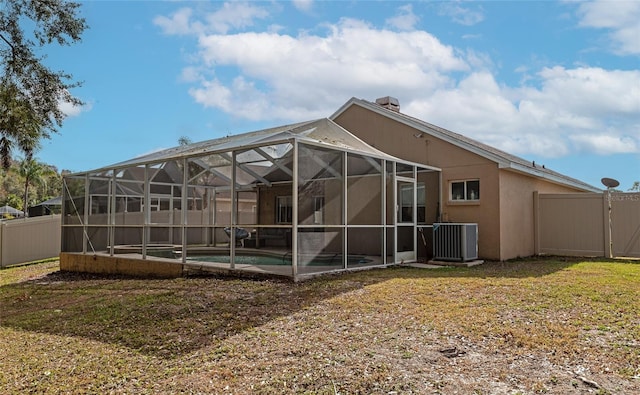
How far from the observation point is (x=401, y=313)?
18.2 feet

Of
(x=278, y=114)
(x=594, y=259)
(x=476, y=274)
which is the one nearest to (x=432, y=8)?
(x=476, y=274)

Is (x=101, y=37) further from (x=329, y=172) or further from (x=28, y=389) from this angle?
(x=28, y=389)

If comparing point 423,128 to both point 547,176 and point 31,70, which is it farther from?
point 31,70

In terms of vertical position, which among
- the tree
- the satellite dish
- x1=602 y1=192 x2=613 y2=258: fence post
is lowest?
x1=602 y1=192 x2=613 y2=258: fence post

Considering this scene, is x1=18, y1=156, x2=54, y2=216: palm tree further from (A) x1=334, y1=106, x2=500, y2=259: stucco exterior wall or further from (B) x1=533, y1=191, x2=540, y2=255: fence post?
(B) x1=533, y1=191, x2=540, y2=255: fence post

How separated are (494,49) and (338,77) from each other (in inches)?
219

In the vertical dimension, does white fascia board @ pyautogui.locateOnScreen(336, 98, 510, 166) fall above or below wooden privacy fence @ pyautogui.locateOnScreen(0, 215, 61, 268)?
above

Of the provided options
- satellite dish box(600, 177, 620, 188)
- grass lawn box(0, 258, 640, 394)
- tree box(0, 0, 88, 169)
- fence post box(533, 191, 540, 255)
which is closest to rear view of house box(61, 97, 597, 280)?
fence post box(533, 191, 540, 255)

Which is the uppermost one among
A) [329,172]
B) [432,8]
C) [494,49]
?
[432,8]

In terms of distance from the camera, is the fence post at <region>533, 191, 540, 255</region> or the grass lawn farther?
the fence post at <region>533, 191, 540, 255</region>

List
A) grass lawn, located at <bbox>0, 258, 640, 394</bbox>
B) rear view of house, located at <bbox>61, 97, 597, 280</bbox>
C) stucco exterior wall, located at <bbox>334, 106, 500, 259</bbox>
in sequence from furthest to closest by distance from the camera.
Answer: stucco exterior wall, located at <bbox>334, 106, 500, 259</bbox> < rear view of house, located at <bbox>61, 97, 597, 280</bbox> < grass lawn, located at <bbox>0, 258, 640, 394</bbox>

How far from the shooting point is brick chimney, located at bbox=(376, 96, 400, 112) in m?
14.7

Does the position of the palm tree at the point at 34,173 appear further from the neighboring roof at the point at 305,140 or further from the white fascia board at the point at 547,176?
the white fascia board at the point at 547,176

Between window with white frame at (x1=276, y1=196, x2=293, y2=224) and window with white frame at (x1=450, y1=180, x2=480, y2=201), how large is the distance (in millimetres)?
5495
